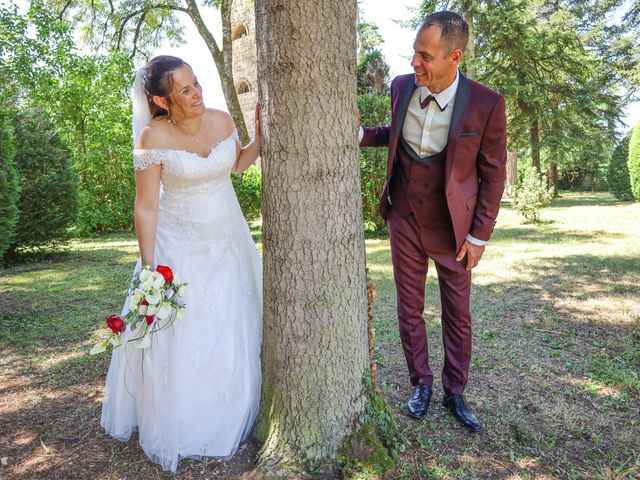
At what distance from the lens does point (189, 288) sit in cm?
263

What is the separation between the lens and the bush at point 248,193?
38.5 ft

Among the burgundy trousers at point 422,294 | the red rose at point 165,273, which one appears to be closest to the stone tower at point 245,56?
the burgundy trousers at point 422,294

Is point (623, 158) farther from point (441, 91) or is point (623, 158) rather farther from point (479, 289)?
point (441, 91)

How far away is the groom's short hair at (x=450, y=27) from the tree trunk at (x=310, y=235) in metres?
0.47

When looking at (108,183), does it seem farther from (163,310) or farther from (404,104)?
(404,104)

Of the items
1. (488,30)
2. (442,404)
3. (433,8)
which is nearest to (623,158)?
(488,30)

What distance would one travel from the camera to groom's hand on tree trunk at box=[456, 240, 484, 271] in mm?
2547

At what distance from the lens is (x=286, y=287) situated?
2174 mm

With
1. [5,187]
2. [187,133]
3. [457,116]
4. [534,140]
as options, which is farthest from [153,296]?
[534,140]

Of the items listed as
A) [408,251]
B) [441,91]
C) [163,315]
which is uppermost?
[441,91]

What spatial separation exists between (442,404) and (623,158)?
17026 millimetres

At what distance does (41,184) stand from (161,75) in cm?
748

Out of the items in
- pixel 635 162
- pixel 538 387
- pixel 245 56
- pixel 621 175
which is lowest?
pixel 538 387

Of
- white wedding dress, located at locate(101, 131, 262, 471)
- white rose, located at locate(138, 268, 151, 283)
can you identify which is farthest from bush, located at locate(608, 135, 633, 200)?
white rose, located at locate(138, 268, 151, 283)
